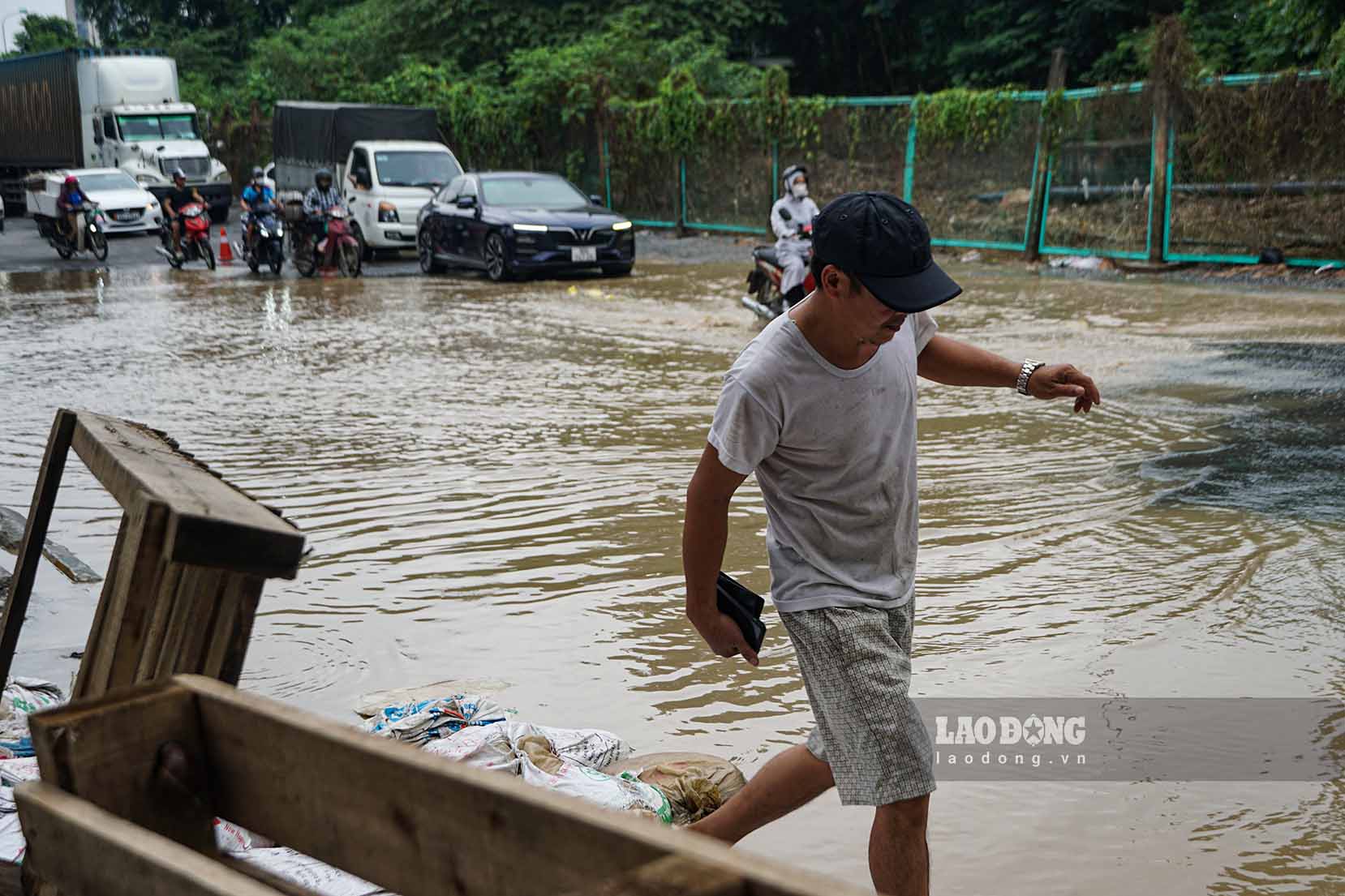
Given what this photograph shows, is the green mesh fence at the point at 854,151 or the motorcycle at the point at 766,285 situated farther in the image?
the green mesh fence at the point at 854,151

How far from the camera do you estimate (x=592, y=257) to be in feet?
63.8

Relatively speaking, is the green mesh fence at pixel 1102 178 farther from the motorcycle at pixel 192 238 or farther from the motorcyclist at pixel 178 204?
the motorcyclist at pixel 178 204

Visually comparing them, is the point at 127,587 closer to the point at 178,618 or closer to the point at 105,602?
the point at 178,618

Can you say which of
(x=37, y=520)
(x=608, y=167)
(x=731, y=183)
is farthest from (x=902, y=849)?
(x=608, y=167)

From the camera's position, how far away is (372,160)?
78.6 feet

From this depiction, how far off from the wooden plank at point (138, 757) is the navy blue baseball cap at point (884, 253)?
5.06 ft

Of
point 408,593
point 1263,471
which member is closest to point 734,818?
point 408,593

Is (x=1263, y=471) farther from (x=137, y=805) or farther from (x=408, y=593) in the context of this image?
(x=137, y=805)

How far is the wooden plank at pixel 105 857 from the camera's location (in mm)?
1592

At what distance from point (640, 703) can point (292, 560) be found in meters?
2.90

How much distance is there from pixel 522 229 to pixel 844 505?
1668 cm

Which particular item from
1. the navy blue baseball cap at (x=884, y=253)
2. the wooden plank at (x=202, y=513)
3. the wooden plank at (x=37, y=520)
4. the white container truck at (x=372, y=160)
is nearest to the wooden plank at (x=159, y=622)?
the wooden plank at (x=202, y=513)

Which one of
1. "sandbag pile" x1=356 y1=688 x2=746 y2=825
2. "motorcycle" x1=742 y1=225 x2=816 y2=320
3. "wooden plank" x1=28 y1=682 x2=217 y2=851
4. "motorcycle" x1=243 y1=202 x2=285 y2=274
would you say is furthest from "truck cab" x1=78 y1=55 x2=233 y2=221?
"wooden plank" x1=28 y1=682 x2=217 y2=851

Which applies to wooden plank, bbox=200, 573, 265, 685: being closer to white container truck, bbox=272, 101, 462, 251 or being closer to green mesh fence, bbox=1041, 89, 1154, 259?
green mesh fence, bbox=1041, 89, 1154, 259
